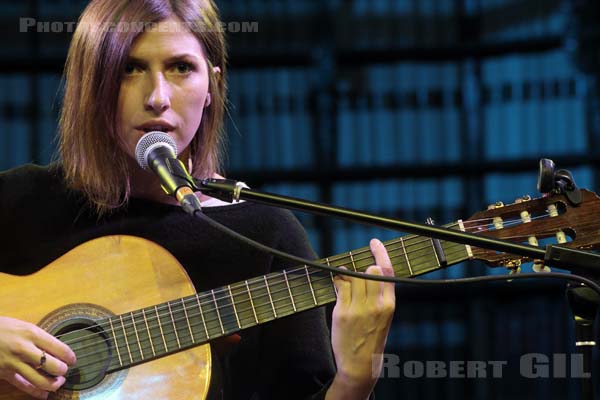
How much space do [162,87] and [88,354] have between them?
0.46 m

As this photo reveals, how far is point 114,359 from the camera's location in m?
1.50

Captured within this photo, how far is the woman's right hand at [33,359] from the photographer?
1.43 meters

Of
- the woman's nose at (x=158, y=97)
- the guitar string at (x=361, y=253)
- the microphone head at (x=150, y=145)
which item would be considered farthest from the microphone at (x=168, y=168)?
the guitar string at (x=361, y=253)

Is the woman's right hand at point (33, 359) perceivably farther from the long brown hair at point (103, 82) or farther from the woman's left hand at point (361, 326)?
the woman's left hand at point (361, 326)

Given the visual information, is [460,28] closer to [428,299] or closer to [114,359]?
[428,299]

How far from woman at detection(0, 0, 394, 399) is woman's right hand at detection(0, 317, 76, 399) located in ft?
0.62

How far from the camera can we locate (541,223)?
52.7 inches

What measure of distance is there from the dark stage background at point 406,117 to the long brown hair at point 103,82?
1638 mm

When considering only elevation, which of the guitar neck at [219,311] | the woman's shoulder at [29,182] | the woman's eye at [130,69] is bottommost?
the guitar neck at [219,311]

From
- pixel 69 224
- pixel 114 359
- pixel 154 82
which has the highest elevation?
pixel 154 82

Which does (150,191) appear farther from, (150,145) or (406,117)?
(406,117)

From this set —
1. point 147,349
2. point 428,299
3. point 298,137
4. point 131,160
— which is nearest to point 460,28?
point 298,137

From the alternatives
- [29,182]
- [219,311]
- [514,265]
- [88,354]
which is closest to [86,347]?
[88,354]

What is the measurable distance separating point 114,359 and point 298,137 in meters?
1.97
